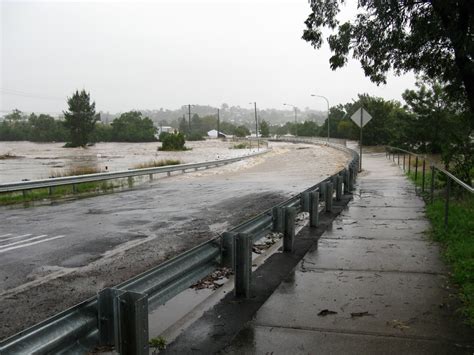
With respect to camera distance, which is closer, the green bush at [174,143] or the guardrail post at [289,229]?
the guardrail post at [289,229]

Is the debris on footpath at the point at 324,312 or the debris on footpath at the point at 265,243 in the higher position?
the debris on footpath at the point at 324,312

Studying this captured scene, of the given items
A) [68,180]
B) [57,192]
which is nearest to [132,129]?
[57,192]

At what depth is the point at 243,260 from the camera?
5230 millimetres

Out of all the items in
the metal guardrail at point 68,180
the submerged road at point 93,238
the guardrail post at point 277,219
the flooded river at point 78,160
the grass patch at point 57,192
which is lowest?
the flooded river at point 78,160

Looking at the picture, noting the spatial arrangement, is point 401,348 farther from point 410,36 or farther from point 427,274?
point 410,36

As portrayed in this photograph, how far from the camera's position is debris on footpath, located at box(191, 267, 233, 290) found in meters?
6.31

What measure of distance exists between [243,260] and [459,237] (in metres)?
4.03

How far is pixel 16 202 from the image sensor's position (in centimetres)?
1622

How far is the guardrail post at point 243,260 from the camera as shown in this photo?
5230 mm

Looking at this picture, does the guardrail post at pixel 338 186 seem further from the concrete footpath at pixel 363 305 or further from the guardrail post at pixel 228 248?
the guardrail post at pixel 228 248

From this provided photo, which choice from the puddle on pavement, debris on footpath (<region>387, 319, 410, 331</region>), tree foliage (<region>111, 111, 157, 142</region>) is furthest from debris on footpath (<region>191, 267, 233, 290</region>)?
tree foliage (<region>111, 111, 157, 142</region>)

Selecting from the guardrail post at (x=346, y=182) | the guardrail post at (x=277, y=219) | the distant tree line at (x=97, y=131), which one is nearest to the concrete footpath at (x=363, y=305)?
the guardrail post at (x=277, y=219)

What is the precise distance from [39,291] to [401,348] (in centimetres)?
443

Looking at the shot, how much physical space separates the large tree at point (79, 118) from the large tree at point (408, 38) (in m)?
94.2
